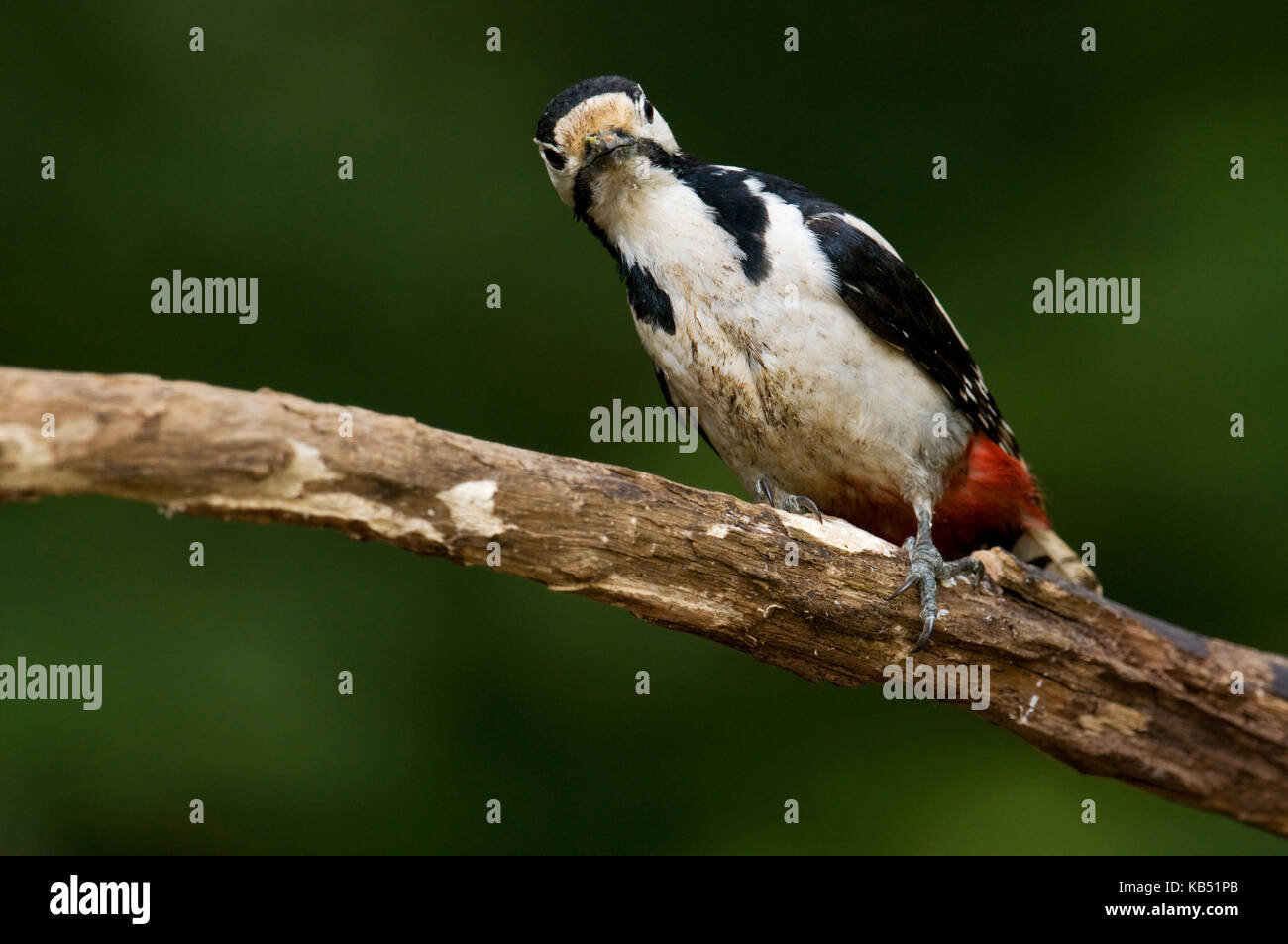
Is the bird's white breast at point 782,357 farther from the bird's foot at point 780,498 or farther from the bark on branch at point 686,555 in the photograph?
the bark on branch at point 686,555

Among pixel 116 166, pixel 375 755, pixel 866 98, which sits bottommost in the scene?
pixel 375 755

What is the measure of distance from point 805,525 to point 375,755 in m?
2.10

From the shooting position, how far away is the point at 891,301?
3.24m

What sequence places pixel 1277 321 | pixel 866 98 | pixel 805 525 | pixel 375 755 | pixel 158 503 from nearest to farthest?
pixel 158 503 < pixel 805 525 < pixel 375 755 < pixel 1277 321 < pixel 866 98

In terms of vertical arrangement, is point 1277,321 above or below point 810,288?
above

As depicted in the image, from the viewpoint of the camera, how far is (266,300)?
443cm

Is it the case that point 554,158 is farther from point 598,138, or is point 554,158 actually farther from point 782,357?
point 782,357

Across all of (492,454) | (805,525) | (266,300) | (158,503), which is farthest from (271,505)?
(266,300)

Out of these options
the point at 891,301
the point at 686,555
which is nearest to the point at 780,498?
the point at 891,301

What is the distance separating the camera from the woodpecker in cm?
309

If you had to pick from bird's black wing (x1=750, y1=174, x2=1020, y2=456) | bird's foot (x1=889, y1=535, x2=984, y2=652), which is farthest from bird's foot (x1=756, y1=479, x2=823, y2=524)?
bird's foot (x1=889, y1=535, x2=984, y2=652)

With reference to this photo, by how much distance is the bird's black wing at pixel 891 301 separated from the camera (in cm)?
319

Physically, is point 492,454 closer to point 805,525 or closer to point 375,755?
point 805,525

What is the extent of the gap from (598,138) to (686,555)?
1.17 meters
